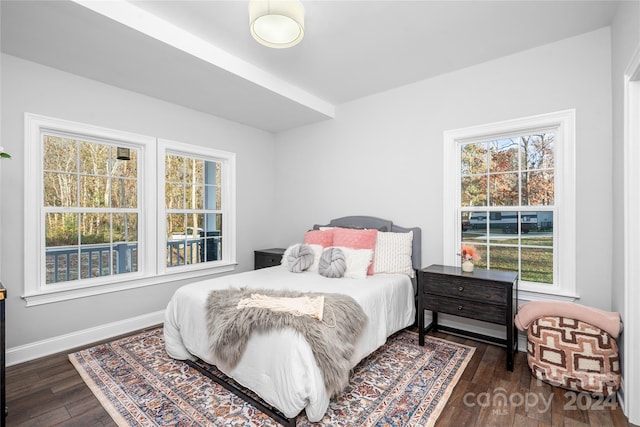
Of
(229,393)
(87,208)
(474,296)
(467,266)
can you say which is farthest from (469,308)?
(87,208)

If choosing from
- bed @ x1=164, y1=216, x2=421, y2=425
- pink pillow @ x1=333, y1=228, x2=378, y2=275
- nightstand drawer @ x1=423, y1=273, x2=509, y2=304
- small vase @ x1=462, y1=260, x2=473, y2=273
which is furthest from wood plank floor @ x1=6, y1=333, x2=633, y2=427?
pink pillow @ x1=333, y1=228, x2=378, y2=275

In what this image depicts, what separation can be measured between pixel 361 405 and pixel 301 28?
2.49 metres

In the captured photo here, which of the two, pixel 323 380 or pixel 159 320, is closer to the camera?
pixel 323 380

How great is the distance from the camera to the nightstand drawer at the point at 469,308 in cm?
247

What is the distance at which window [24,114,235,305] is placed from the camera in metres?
2.75

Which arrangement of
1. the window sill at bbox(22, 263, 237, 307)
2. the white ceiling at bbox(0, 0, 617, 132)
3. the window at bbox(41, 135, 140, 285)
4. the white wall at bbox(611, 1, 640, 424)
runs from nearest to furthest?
the white wall at bbox(611, 1, 640, 424), the white ceiling at bbox(0, 0, 617, 132), the window sill at bbox(22, 263, 237, 307), the window at bbox(41, 135, 140, 285)

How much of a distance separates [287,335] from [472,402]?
134 cm

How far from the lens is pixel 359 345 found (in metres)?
2.21

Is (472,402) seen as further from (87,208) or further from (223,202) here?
(87,208)

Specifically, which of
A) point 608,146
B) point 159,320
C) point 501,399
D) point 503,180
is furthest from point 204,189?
point 608,146

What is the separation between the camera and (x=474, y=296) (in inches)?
102

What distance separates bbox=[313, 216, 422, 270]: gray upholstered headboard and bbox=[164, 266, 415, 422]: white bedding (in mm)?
359

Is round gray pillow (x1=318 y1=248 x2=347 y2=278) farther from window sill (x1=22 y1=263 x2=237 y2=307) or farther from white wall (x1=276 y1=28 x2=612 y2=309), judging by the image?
window sill (x1=22 y1=263 x2=237 y2=307)

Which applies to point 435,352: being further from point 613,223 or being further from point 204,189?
point 204,189
